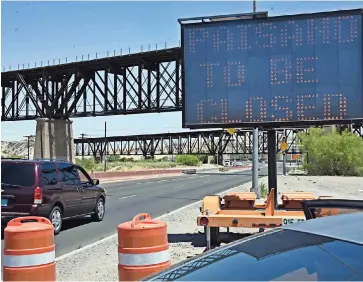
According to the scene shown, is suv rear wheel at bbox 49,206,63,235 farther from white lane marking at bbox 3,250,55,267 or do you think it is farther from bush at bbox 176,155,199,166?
bush at bbox 176,155,199,166

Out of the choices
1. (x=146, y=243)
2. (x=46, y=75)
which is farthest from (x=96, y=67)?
(x=146, y=243)

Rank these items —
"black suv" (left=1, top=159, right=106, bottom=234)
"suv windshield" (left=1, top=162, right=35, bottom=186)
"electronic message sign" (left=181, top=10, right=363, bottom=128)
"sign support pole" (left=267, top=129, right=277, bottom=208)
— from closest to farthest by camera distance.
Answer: "electronic message sign" (left=181, top=10, right=363, bottom=128) < "black suv" (left=1, top=159, right=106, bottom=234) < "suv windshield" (left=1, top=162, right=35, bottom=186) < "sign support pole" (left=267, top=129, right=277, bottom=208)

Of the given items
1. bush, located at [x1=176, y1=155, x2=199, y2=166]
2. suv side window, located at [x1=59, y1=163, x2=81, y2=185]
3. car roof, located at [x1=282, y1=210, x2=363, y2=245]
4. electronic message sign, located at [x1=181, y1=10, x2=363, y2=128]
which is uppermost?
electronic message sign, located at [x1=181, y1=10, x2=363, y2=128]

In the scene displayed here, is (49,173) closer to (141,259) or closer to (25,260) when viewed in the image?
(25,260)

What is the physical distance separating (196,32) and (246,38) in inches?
48.5

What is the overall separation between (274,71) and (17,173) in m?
6.72

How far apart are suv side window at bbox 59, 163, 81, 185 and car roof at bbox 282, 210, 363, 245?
1029 centimetres

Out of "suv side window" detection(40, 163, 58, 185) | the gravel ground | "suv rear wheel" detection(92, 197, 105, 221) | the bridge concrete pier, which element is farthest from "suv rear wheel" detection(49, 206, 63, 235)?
the bridge concrete pier

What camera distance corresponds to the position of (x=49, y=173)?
491 inches

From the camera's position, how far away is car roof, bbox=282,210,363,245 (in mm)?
3024

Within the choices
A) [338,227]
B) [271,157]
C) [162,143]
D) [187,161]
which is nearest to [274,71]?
[271,157]

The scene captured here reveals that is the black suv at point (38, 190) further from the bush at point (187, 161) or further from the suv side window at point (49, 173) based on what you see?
the bush at point (187, 161)

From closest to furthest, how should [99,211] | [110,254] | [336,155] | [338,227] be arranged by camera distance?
[338,227] < [110,254] < [99,211] < [336,155]

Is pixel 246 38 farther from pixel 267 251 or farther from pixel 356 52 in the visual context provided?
pixel 267 251
